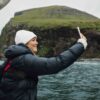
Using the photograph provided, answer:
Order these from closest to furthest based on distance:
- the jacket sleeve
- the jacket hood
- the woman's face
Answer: the jacket sleeve
the jacket hood
the woman's face

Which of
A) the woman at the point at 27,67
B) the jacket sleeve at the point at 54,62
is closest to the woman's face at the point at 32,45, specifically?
the woman at the point at 27,67

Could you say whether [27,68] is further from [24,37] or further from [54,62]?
[24,37]

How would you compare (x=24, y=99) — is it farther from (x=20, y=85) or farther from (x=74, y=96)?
(x=74, y=96)

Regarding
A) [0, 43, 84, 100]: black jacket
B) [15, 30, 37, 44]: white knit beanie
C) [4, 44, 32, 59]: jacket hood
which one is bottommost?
[0, 43, 84, 100]: black jacket

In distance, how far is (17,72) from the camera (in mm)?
8680

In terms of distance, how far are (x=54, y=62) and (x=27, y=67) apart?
506 millimetres

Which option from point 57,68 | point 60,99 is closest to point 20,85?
point 57,68

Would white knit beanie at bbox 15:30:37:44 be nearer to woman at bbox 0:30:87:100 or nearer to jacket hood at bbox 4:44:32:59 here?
woman at bbox 0:30:87:100

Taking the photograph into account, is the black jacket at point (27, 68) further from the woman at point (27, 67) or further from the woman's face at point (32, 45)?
the woman's face at point (32, 45)

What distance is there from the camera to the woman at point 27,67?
331 inches

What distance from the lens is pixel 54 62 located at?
841cm

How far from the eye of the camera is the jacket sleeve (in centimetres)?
839

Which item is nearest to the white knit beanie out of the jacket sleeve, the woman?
the woman

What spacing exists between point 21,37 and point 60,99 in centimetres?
2976
